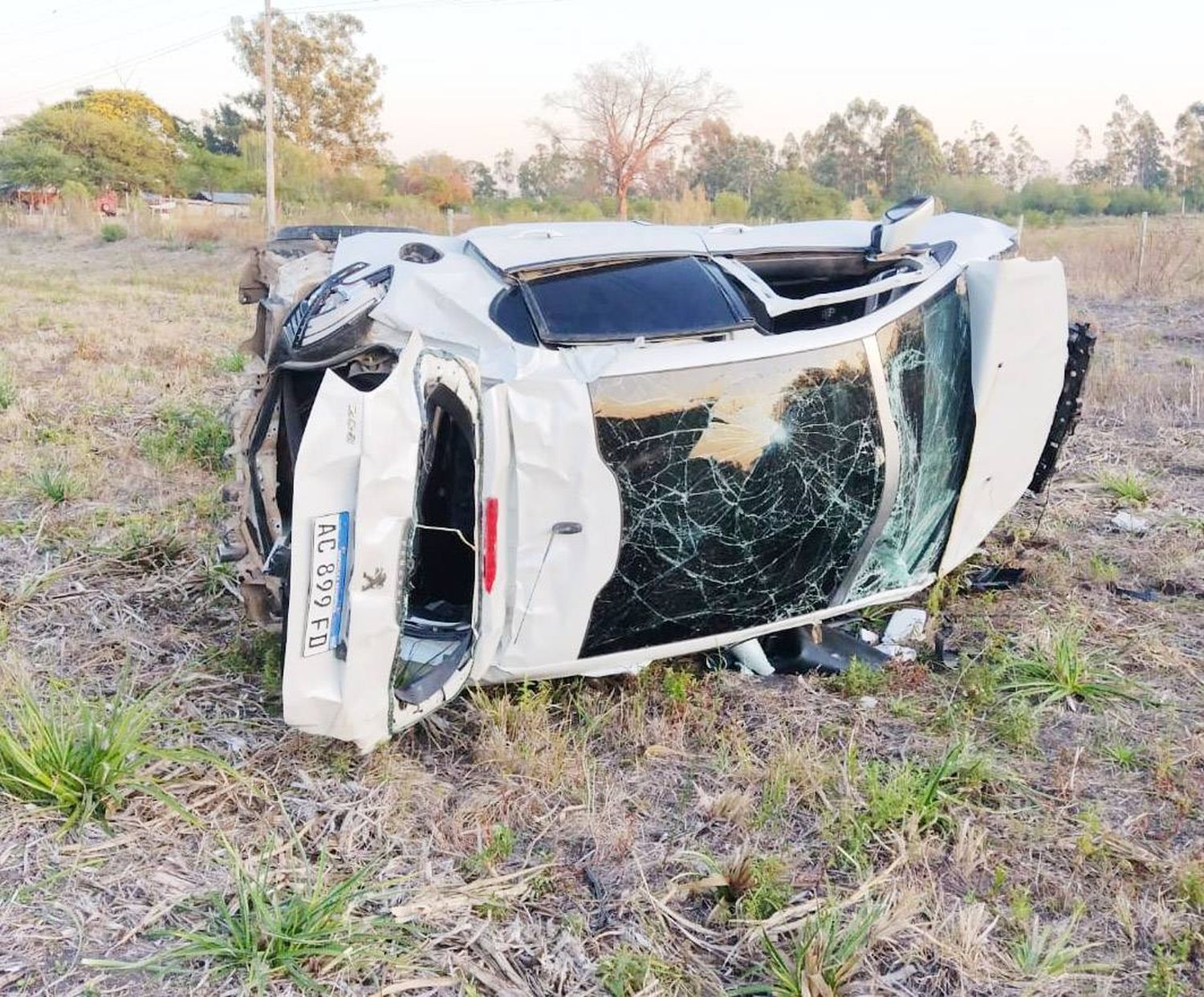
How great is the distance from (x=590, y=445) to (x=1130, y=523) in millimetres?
3611

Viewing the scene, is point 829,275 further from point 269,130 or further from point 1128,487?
point 269,130

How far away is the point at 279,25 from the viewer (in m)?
46.1

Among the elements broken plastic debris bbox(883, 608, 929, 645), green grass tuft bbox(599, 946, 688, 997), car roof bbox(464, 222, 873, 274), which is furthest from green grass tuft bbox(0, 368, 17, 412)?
green grass tuft bbox(599, 946, 688, 997)

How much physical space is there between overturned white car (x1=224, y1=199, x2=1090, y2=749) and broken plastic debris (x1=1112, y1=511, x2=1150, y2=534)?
1.66m

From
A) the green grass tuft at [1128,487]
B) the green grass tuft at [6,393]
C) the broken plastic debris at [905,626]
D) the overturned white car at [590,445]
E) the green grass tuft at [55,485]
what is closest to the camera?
the overturned white car at [590,445]

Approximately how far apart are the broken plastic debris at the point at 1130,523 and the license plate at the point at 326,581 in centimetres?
427

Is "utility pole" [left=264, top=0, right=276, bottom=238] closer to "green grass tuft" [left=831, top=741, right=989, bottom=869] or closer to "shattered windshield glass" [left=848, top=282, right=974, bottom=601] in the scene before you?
"shattered windshield glass" [left=848, top=282, right=974, bottom=601]

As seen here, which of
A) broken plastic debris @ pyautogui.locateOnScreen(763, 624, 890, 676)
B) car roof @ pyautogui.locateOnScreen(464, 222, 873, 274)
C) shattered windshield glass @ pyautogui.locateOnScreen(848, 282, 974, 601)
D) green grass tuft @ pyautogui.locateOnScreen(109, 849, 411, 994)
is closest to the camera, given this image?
green grass tuft @ pyautogui.locateOnScreen(109, 849, 411, 994)

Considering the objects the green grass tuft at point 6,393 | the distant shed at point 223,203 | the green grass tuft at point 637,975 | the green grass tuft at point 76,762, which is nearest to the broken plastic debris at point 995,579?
the green grass tuft at point 637,975

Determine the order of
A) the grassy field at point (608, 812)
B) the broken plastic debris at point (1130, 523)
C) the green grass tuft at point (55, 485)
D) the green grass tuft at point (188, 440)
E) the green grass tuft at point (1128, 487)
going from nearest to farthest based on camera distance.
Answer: the grassy field at point (608, 812)
the green grass tuft at point (55, 485)
the broken plastic debris at point (1130, 523)
the green grass tuft at point (1128, 487)
the green grass tuft at point (188, 440)

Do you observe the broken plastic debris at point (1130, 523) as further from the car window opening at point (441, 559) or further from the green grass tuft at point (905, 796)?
the car window opening at point (441, 559)

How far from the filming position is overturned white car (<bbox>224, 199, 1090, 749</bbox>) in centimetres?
269

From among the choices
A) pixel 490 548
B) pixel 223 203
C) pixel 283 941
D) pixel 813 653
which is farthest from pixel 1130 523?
pixel 223 203

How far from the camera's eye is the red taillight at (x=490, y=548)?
298 cm
